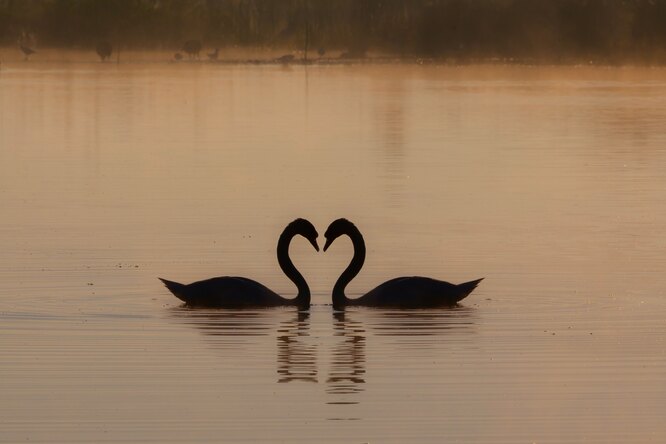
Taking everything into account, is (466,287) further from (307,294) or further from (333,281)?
(333,281)

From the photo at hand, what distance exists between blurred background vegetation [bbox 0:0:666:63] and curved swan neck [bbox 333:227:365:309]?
6631 centimetres

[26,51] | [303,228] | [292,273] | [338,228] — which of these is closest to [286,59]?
[26,51]

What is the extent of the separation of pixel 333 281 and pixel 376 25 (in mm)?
77154

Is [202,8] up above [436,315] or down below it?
above

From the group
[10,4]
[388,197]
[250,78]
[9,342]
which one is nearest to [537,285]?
[9,342]

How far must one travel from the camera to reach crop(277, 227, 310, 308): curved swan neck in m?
16.4

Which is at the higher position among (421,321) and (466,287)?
(466,287)

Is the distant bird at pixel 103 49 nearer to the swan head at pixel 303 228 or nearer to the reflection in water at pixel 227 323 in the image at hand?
the swan head at pixel 303 228

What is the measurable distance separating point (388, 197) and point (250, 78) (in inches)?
1813

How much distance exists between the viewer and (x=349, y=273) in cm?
1680

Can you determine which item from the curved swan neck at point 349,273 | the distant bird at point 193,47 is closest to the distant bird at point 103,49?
the distant bird at point 193,47

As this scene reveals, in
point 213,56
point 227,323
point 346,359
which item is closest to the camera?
point 346,359

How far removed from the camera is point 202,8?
103500 millimetres

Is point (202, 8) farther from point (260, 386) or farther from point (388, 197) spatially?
point (260, 386)
